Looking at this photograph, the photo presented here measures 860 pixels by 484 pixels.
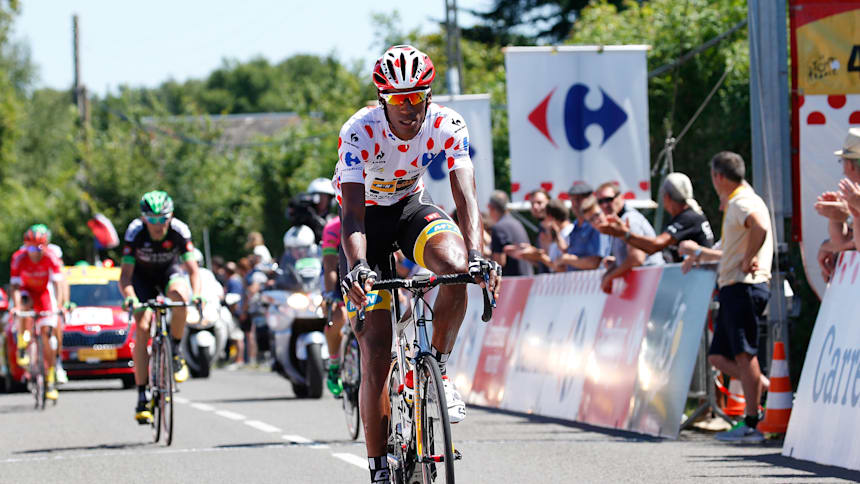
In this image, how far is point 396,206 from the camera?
7.62 m

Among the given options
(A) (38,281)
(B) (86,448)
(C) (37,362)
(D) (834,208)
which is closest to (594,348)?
(D) (834,208)

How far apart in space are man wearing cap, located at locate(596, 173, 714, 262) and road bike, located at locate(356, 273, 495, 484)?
5487 mm

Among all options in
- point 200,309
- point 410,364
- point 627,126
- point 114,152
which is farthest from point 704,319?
point 114,152

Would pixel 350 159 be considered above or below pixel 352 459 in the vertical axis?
above

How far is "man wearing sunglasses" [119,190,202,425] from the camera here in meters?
12.6

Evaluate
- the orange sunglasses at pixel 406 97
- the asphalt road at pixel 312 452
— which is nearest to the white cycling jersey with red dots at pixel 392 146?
the orange sunglasses at pixel 406 97

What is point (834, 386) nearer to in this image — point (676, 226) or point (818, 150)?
point (676, 226)

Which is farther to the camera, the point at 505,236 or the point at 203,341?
the point at 203,341

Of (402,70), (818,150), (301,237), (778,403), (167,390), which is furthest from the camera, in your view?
(301,237)

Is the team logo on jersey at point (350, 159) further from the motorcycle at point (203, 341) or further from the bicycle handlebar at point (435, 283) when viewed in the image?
the motorcycle at point (203, 341)

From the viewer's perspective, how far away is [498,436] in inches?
476

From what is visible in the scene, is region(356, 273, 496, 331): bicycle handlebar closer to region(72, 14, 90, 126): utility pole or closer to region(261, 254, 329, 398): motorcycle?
region(261, 254, 329, 398): motorcycle

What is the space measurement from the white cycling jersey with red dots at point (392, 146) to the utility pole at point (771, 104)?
5.85 meters

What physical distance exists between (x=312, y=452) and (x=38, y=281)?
8171 mm
